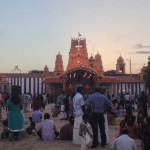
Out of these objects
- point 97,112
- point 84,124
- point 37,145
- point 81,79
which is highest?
point 81,79

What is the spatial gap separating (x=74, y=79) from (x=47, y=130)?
3671 cm

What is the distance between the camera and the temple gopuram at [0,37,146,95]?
46059mm

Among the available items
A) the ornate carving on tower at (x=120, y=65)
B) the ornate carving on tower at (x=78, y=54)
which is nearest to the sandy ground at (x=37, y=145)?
the ornate carving on tower at (x=78, y=54)

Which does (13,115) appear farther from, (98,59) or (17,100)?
(98,59)

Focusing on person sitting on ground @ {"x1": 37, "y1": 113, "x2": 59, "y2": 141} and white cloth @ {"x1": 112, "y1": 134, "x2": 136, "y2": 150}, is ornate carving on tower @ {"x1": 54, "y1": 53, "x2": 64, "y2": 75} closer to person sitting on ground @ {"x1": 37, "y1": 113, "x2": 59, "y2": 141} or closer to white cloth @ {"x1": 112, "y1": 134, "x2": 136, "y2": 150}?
person sitting on ground @ {"x1": 37, "y1": 113, "x2": 59, "y2": 141}

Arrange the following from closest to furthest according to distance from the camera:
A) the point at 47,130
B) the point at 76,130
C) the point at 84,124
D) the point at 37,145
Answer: the point at 84,124
the point at 76,130
the point at 37,145
the point at 47,130

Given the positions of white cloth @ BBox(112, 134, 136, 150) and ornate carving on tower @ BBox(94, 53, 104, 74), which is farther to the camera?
ornate carving on tower @ BBox(94, 53, 104, 74)

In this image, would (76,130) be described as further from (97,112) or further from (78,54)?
(78,54)

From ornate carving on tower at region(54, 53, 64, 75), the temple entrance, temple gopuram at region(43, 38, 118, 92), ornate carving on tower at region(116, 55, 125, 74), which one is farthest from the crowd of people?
ornate carving on tower at region(116, 55, 125, 74)

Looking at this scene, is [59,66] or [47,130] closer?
[47,130]

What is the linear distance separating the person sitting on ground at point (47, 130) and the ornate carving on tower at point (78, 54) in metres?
41.6

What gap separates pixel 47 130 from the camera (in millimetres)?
11000

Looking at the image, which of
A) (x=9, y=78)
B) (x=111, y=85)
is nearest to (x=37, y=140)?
(x=111, y=85)

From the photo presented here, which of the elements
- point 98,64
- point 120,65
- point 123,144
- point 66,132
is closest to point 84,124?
point 123,144
